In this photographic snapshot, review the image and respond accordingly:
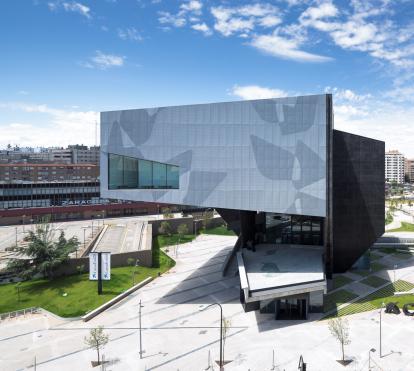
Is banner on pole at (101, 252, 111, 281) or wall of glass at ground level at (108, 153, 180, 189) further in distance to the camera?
banner on pole at (101, 252, 111, 281)

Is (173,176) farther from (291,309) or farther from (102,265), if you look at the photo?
(291,309)

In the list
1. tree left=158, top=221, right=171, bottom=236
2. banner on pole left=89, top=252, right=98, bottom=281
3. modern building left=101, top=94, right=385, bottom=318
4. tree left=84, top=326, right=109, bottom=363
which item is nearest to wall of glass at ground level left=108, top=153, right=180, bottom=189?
modern building left=101, top=94, right=385, bottom=318

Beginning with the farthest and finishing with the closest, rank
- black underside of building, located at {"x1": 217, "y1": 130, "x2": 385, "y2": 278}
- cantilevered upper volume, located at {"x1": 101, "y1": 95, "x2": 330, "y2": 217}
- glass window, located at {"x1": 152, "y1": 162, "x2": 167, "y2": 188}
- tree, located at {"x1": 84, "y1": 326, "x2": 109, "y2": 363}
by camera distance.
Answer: black underside of building, located at {"x1": 217, "y1": 130, "x2": 385, "y2": 278} < glass window, located at {"x1": 152, "y1": 162, "x2": 167, "y2": 188} < cantilevered upper volume, located at {"x1": 101, "y1": 95, "x2": 330, "y2": 217} < tree, located at {"x1": 84, "y1": 326, "x2": 109, "y2": 363}

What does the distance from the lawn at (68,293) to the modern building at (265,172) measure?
1149cm

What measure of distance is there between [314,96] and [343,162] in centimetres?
1149

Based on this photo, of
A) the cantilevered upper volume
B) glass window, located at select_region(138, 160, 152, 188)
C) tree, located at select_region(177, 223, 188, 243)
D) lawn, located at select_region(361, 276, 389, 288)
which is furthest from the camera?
tree, located at select_region(177, 223, 188, 243)

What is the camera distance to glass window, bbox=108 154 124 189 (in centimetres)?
4131

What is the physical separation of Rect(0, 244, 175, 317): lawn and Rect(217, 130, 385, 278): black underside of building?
16074 mm

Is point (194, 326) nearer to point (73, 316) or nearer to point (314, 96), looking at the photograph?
point (73, 316)

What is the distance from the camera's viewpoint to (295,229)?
45.9 metres

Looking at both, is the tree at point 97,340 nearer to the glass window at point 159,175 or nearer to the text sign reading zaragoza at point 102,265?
the text sign reading zaragoza at point 102,265

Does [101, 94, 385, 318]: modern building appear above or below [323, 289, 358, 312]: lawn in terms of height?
above

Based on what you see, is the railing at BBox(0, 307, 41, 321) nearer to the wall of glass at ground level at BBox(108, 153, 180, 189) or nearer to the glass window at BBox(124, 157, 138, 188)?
the wall of glass at ground level at BBox(108, 153, 180, 189)

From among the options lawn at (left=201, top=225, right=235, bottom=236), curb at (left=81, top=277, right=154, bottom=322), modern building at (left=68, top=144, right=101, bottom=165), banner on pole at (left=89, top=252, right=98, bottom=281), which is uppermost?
modern building at (left=68, top=144, right=101, bottom=165)
